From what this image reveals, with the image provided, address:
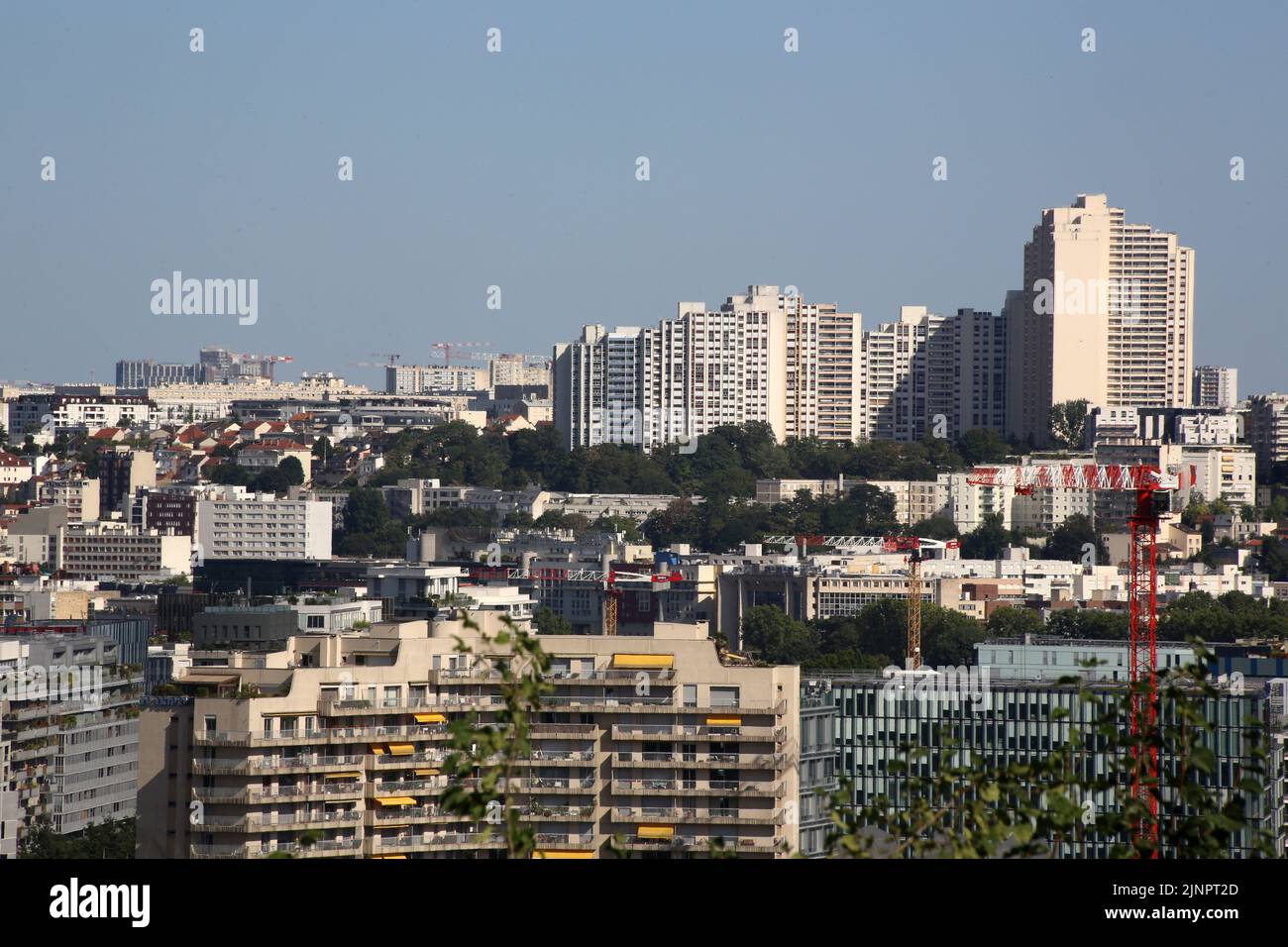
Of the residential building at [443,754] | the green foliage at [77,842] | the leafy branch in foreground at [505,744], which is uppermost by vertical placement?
the leafy branch in foreground at [505,744]

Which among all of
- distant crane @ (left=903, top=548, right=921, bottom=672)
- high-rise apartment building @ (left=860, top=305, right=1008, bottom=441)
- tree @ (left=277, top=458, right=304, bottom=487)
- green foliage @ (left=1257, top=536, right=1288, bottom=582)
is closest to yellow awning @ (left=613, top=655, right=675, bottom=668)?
distant crane @ (left=903, top=548, right=921, bottom=672)

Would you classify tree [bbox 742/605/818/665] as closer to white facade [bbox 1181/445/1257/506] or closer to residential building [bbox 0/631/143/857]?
residential building [bbox 0/631/143/857]

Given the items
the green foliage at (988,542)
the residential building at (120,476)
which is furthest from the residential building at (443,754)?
the residential building at (120,476)

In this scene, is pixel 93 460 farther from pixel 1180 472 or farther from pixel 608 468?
pixel 1180 472

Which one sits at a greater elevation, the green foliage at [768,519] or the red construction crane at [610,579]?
the green foliage at [768,519]

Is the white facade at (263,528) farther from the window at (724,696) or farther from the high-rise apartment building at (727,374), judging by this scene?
the window at (724,696)

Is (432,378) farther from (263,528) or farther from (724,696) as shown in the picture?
(724,696)
